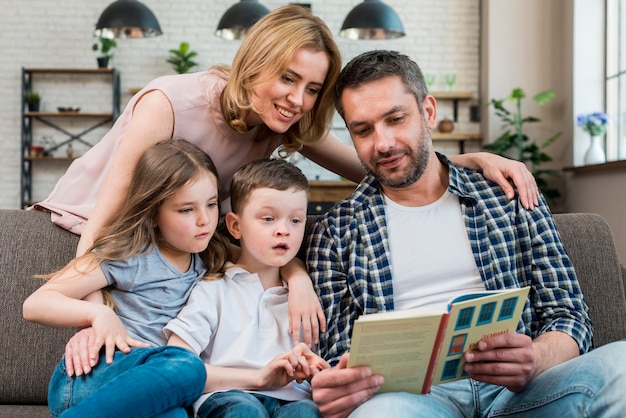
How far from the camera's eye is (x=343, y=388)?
1.39 meters

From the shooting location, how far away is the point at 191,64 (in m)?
6.81

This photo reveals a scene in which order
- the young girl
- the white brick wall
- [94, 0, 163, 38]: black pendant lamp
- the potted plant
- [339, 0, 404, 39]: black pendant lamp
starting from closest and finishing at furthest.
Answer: the young girl
[339, 0, 404, 39]: black pendant lamp
[94, 0, 163, 38]: black pendant lamp
the potted plant
the white brick wall

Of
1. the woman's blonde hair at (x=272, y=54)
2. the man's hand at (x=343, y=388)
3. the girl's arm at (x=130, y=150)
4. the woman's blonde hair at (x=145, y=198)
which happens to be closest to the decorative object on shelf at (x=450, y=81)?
the woman's blonde hair at (x=272, y=54)

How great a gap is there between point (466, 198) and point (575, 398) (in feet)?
2.06

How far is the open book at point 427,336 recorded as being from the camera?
48.9 inches

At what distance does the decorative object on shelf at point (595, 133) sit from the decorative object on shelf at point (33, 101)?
5029mm

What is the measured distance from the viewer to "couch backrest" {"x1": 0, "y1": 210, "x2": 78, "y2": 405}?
6.06ft

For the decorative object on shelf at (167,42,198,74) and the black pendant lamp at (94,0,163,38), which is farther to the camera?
the decorative object on shelf at (167,42,198,74)

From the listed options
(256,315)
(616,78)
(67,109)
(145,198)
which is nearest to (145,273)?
(145,198)

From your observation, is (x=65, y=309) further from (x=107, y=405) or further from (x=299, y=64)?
(x=299, y=64)

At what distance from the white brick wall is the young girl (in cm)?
537

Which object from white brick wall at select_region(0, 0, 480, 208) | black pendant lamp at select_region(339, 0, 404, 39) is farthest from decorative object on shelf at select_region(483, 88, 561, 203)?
black pendant lamp at select_region(339, 0, 404, 39)

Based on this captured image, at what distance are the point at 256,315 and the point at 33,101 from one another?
606cm

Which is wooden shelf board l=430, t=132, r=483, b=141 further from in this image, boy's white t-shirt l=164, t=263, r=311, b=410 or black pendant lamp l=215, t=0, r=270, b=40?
boy's white t-shirt l=164, t=263, r=311, b=410
